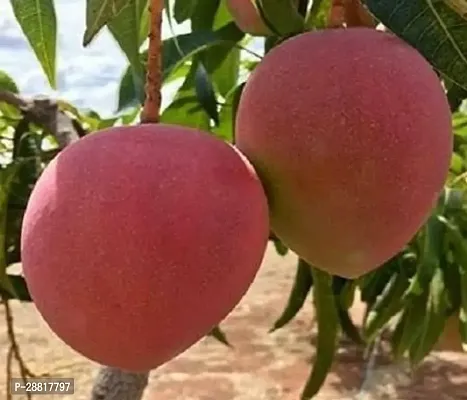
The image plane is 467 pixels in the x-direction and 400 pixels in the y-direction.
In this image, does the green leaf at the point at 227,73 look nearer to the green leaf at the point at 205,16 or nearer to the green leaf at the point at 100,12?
the green leaf at the point at 205,16

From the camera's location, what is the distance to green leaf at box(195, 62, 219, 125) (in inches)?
27.4

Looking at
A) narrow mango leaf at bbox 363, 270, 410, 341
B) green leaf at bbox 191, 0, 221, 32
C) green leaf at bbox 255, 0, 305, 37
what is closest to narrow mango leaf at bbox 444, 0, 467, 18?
green leaf at bbox 255, 0, 305, 37

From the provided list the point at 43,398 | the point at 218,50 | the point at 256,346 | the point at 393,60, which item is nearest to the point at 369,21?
the point at 393,60

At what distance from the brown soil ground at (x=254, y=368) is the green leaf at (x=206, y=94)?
153 centimetres

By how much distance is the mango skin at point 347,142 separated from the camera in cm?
33

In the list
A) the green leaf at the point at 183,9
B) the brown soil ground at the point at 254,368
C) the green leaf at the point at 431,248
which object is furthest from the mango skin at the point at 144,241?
the brown soil ground at the point at 254,368

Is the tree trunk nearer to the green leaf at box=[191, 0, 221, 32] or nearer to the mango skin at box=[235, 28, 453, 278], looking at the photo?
Result: the green leaf at box=[191, 0, 221, 32]

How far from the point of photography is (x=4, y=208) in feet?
2.39

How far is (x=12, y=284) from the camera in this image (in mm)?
787

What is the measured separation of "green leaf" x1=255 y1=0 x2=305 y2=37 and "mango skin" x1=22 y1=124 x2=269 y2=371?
0.13m

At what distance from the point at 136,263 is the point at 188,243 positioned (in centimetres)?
2

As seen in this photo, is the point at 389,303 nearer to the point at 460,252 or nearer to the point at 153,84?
the point at 460,252

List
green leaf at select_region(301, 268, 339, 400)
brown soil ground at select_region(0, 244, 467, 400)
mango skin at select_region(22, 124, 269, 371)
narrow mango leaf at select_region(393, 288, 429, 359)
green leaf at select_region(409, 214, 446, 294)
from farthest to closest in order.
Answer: brown soil ground at select_region(0, 244, 467, 400)
narrow mango leaf at select_region(393, 288, 429, 359)
green leaf at select_region(409, 214, 446, 294)
green leaf at select_region(301, 268, 339, 400)
mango skin at select_region(22, 124, 269, 371)

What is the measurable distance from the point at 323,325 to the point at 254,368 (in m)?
1.78
